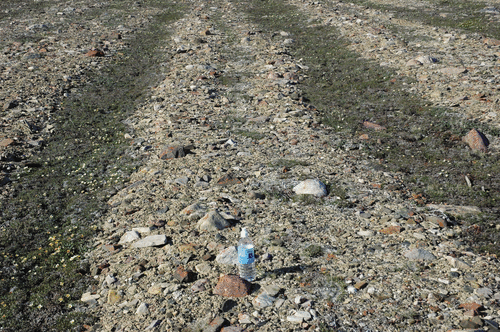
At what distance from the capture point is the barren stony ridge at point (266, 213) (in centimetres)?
521

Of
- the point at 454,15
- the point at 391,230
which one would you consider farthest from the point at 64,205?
the point at 454,15

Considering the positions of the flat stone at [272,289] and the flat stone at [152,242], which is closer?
the flat stone at [272,289]

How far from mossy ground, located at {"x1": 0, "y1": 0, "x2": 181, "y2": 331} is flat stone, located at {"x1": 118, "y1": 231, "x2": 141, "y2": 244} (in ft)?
2.03

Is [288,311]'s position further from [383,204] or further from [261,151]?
[261,151]

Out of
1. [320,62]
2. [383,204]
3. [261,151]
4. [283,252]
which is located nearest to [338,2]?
[320,62]

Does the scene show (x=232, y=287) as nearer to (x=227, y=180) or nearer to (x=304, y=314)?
(x=304, y=314)

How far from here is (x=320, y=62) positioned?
15.7 m

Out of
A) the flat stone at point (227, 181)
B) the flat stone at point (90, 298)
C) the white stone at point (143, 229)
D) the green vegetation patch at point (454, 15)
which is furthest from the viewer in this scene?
the green vegetation patch at point (454, 15)

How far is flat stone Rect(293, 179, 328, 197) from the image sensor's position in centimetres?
783

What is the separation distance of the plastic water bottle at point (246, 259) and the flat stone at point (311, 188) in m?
2.38

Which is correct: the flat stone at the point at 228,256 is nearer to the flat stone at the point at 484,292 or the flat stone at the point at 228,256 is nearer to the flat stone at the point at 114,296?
the flat stone at the point at 114,296

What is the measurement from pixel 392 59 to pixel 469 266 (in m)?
10.5

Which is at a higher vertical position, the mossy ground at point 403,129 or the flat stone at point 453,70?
the flat stone at point 453,70

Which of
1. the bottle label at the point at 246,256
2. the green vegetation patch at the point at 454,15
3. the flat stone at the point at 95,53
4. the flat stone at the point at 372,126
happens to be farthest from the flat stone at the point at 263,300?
the green vegetation patch at the point at 454,15
